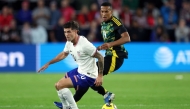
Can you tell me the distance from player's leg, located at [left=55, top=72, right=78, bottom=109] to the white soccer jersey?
0.33m

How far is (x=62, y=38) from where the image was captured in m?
22.2

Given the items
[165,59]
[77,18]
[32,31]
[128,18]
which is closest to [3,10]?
[32,31]

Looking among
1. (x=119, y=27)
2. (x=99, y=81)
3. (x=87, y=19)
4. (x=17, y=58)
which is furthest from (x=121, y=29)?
(x=87, y=19)

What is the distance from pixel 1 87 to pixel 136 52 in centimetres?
760

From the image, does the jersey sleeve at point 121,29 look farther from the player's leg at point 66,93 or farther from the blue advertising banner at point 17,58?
the blue advertising banner at point 17,58

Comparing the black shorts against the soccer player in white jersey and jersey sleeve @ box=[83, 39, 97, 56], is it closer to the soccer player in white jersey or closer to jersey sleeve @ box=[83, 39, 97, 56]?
the soccer player in white jersey

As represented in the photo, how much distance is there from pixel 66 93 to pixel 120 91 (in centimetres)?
Result: 531

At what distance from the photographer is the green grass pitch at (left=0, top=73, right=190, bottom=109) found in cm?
1118

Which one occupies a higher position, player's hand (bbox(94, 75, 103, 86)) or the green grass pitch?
player's hand (bbox(94, 75, 103, 86))

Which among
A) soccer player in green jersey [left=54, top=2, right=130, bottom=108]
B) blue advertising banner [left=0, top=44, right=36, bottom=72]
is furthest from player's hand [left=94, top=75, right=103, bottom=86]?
blue advertising banner [left=0, top=44, right=36, bottom=72]

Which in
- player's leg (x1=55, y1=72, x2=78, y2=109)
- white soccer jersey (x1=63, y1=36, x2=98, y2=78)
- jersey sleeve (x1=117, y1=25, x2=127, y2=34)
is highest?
jersey sleeve (x1=117, y1=25, x2=127, y2=34)

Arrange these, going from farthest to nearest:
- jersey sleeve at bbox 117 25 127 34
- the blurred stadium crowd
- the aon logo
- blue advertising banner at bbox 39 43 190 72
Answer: the blurred stadium crowd → blue advertising banner at bbox 39 43 190 72 → the aon logo → jersey sleeve at bbox 117 25 127 34

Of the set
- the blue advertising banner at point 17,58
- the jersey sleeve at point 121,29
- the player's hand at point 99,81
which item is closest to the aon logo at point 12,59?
the blue advertising banner at point 17,58

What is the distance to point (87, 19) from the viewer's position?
22.8 metres
